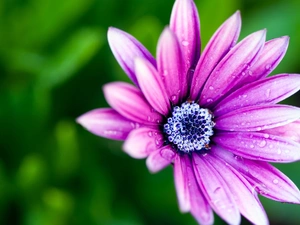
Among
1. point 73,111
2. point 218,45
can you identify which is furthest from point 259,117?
point 73,111

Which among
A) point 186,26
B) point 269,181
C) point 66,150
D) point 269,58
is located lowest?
point 269,181

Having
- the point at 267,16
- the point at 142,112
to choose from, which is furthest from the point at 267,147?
the point at 267,16

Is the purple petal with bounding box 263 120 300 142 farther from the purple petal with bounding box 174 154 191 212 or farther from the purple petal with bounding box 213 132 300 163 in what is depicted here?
the purple petal with bounding box 174 154 191 212

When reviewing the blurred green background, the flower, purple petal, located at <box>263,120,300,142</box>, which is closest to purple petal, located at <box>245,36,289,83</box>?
the flower

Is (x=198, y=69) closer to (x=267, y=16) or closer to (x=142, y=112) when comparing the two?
(x=142, y=112)

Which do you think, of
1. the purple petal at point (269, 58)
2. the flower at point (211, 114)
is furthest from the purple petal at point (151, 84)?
the purple petal at point (269, 58)

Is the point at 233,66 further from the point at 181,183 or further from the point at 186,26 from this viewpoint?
the point at 181,183

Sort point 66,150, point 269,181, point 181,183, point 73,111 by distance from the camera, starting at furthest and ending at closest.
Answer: point 73,111, point 66,150, point 269,181, point 181,183
